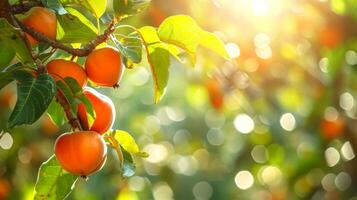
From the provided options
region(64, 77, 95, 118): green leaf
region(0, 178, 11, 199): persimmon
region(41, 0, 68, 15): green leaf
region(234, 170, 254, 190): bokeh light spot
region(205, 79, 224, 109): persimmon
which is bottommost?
region(234, 170, 254, 190): bokeh light spot

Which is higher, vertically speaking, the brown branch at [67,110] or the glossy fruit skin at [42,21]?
the glossy fruit skin at [42,21]

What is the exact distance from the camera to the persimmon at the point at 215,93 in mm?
3725

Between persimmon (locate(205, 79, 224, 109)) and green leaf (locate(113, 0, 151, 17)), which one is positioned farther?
persimmon (locate(205, 79, 224, 109))

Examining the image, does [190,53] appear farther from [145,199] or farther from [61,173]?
[145,199]

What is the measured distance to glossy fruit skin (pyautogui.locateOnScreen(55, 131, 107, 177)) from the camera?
127 centimetres

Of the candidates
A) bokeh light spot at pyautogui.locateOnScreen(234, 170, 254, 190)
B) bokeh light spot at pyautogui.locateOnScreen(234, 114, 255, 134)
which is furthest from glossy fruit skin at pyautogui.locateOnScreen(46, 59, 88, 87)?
bokeh light spot at pyautogui.locateOnScreen(234, 170, 254, 190)

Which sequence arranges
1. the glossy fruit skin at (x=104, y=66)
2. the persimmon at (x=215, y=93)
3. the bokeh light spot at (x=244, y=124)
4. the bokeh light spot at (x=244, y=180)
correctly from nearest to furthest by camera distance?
1. the glossy fruit skin at (x=104, y=66)
2. the persimmon at (x=215, y=93)
3. the bokeh light spot at (x=244, y=124)
4. the bokeh light spot at (x=244, y=180)

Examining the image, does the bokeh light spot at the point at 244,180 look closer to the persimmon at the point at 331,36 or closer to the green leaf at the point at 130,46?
the persimmon at the point at 331,36

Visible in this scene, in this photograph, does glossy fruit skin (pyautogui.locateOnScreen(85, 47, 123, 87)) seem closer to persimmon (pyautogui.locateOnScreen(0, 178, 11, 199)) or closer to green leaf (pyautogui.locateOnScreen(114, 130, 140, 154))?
green leaf (pyautogui.locateOnScreen(114, 130, 140, 154))

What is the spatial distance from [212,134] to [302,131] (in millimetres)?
979

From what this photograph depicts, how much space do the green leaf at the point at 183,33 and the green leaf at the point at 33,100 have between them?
0.93 feet

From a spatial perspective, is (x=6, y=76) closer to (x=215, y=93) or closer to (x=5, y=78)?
(x=5, y=78)

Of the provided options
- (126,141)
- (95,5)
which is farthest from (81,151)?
(95,5)

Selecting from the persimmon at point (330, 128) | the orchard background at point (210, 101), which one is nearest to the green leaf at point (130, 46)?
the orchard background at point (210, 101)
